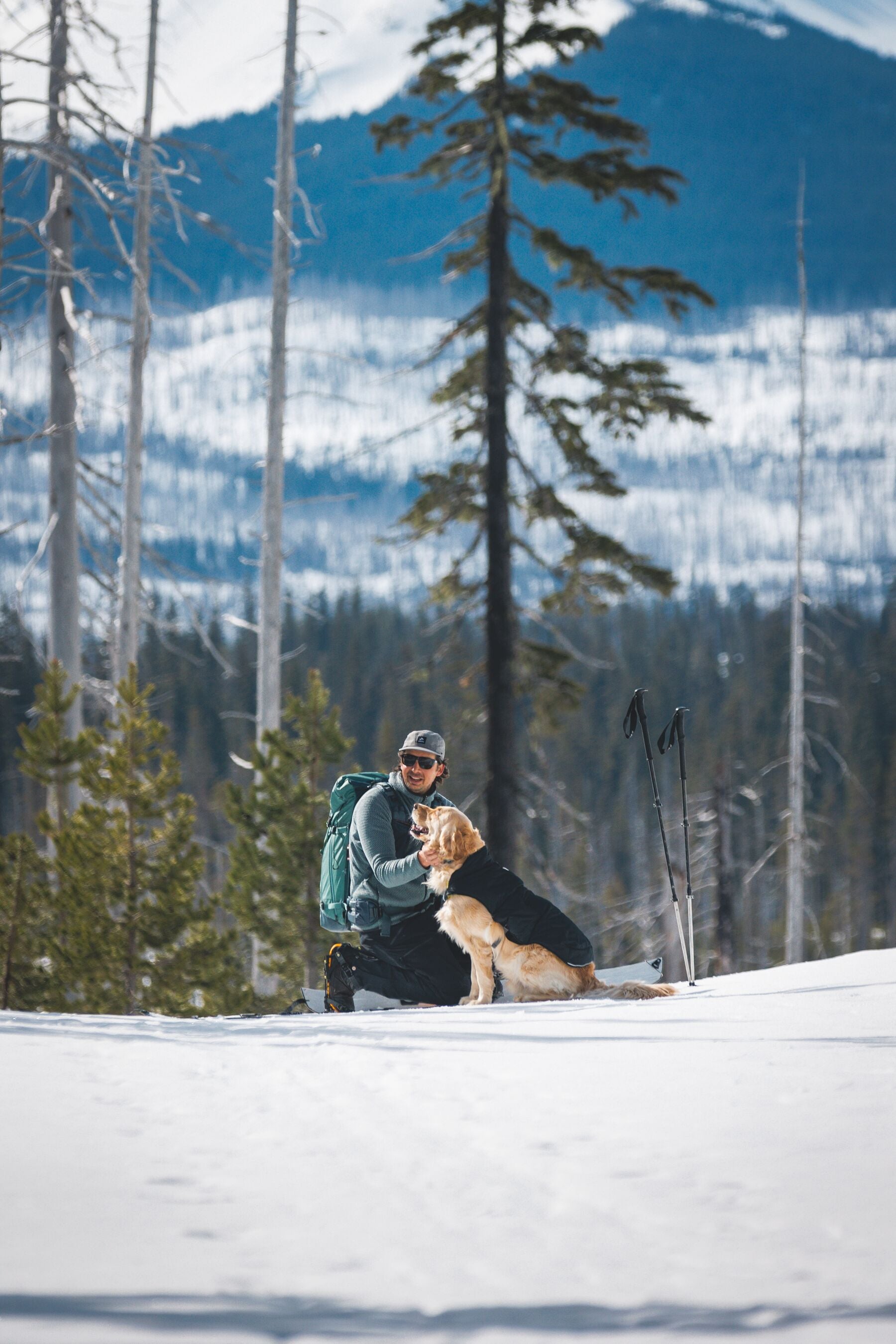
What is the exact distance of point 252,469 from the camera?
16.1m

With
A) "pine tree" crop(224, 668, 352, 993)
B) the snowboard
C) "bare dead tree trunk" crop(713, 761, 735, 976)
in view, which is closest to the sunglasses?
the snowboard

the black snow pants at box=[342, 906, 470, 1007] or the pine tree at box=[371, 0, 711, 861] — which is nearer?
the black snow pants at box=[342, 906, 470, 1007]

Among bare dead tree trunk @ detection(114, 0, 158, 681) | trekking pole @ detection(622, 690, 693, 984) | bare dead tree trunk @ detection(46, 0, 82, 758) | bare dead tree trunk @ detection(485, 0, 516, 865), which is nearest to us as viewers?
trekking pole @ detection(622, 690, 693, 984)

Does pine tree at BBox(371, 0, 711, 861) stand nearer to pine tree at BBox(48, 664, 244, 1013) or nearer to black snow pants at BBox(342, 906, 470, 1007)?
pine tree at BBox(48, 664, 244, 1013)

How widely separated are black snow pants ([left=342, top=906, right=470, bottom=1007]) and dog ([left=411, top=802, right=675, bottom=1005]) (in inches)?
8.4

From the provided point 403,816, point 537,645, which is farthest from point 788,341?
point 403,816

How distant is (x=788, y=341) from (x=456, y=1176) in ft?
62.5

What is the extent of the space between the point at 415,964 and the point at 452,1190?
3956 millimetres

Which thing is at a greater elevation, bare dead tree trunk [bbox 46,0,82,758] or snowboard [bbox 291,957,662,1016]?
bare dead tree trunk [bbox 46,0,82,758]

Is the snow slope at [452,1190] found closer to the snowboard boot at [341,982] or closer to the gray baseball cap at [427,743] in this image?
the snowboard boot at [341,982]

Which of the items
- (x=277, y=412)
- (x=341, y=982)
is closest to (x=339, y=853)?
(x=341, y=982)

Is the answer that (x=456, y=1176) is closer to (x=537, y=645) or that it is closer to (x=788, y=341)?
(x=537, y=645)

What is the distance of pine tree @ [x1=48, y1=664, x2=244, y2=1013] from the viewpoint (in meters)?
11.2

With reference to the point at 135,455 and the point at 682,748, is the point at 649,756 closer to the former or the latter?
the point at 682,748
